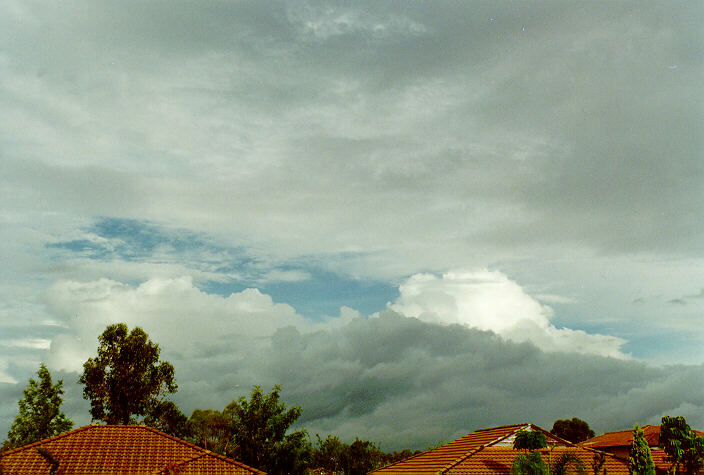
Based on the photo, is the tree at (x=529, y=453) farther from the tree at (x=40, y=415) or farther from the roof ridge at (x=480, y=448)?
the tree at (x=40, y=415)

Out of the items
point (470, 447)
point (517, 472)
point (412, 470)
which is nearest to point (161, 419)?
point (412, 470)

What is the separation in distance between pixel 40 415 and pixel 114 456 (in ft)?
111

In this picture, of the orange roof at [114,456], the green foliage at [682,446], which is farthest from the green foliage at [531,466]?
the orange roof at [114,456]

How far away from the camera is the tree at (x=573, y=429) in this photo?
411 ft

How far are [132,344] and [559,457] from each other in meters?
46.2

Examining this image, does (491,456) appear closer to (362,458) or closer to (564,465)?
(564,465)

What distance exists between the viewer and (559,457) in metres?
39.6

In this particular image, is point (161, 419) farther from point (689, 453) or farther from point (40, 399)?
point (689, 453)

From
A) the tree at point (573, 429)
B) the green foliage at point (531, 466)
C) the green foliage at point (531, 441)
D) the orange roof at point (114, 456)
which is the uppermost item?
the orange roof at point (114, 456)

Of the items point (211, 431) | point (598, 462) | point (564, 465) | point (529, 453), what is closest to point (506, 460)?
point (529, 453)

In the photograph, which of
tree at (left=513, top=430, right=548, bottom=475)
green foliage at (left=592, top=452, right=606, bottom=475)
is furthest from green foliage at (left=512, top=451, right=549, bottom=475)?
green foliage at (left=592, top=452, right=606, bottom=475)

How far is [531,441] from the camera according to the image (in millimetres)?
42219

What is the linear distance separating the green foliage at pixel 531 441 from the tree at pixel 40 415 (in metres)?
52.1

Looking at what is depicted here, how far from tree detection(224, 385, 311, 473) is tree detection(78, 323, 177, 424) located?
458 inches
